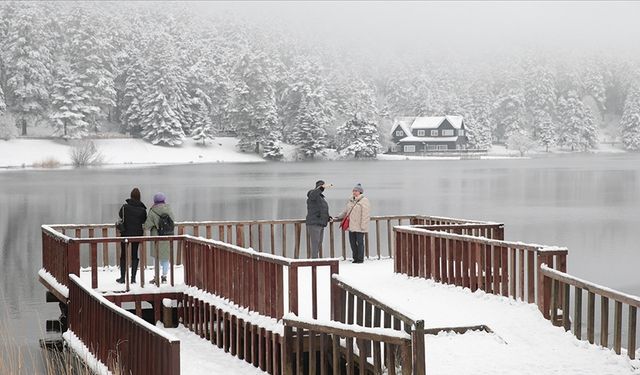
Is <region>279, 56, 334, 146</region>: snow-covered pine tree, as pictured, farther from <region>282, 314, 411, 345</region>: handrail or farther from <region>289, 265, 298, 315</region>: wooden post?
<region>282, 314, 411, 345</region>: handrail

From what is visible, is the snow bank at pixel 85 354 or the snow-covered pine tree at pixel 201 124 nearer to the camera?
the snow bank at pixel 85 354

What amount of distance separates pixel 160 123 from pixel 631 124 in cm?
11168

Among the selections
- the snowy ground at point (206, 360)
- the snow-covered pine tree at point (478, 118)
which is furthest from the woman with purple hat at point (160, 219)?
the snow-covered pine tree at point (478, 118)

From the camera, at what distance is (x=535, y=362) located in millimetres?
9414

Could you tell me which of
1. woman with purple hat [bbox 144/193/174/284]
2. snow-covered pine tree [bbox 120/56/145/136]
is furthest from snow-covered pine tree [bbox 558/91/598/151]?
woman with purple hat [bbox 144/193/174/284]

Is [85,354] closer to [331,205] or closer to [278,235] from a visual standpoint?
[278,235]

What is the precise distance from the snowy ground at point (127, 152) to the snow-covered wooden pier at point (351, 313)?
83.9 metres

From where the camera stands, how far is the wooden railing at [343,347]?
762 cm

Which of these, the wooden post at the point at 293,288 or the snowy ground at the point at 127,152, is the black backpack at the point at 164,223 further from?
the snowy ground at the point at 127,152

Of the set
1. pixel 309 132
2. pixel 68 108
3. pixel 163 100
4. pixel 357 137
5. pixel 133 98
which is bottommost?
pixel 357 137

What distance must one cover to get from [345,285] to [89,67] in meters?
108

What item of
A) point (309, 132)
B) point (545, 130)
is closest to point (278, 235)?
point (309, 132)

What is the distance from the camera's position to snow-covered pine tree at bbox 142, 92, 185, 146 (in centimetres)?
10925

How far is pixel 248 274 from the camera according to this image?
1144 centimetres
